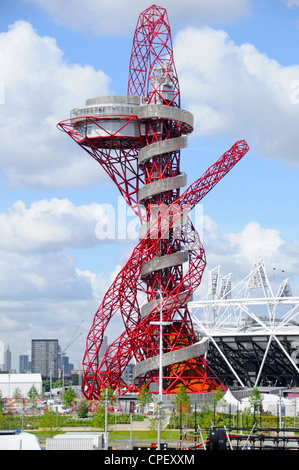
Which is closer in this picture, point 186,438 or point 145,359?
point 186,438

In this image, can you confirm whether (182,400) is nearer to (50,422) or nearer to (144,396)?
(144,396)

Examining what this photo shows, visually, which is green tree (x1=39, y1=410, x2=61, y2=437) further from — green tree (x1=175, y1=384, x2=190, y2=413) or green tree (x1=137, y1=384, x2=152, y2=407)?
green tree (x1=175, y1=384, x2=190, y2=413)

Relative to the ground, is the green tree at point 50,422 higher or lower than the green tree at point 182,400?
lower

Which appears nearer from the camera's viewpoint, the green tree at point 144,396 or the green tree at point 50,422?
the green tree at point 50,422

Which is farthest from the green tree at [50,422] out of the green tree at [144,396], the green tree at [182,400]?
the green tree at [182,400]

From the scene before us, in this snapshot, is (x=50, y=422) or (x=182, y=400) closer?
(x=50, y=422)

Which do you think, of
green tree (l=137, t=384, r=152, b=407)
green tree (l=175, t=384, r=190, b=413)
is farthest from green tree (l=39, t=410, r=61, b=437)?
green tree (l=175, t=384, r=190, b=413)

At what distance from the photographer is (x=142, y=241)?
400 feet

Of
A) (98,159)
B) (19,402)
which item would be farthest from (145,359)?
(19,402)

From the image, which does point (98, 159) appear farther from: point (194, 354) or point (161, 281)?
point (194, 354)

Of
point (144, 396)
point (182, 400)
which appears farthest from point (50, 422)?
point (144, 396)

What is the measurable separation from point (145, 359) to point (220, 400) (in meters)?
14.5

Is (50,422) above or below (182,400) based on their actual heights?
below

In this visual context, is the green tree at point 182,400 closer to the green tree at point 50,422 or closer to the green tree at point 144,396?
the green tree at point 144,396
